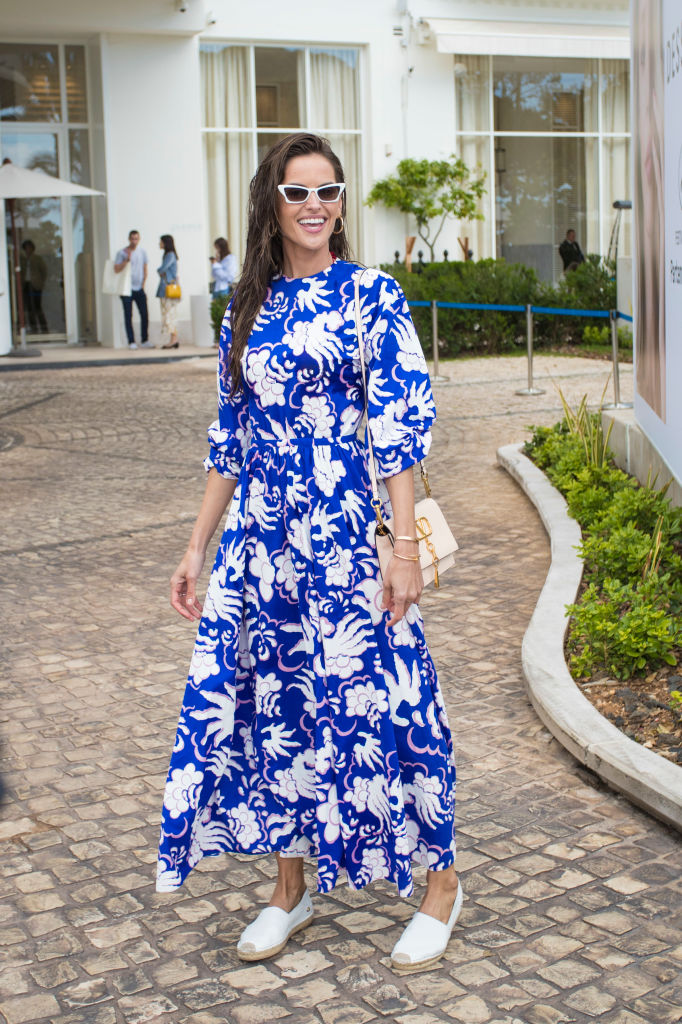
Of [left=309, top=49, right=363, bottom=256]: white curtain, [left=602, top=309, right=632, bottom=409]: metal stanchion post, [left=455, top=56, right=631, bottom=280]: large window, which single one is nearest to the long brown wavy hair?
[left=602, top=309, right=632, bottom=409]: metal stanchion post

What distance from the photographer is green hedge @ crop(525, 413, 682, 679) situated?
4625 mm

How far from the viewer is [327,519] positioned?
9.36 ft

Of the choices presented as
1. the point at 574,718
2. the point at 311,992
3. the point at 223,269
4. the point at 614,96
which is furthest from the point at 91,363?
the point at 311,992

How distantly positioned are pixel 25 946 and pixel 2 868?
0.48m

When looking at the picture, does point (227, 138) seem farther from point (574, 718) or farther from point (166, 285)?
point (574, 718)

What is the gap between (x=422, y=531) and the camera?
2.98 meters

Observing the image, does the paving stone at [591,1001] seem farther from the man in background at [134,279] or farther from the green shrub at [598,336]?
the man in background at [134,279]

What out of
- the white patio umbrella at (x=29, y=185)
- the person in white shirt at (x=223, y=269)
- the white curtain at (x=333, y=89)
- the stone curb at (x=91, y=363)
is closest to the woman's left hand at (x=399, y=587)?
the stone curb at (x=91, y=363)

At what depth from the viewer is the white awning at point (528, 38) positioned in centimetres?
2262

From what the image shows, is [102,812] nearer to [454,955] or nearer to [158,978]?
[158,978]

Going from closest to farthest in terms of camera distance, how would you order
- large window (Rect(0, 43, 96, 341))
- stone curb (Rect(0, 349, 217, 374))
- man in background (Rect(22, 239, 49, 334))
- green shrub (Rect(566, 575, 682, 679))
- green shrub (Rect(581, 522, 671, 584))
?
green shrub (Rect(566, 575, 682, 679)), green shrub (Rect(581, 522, 671, 584)), stone curb (Rect(0, 349, 217, 374)), large window (Rect(0, 43, 96, 341)), man in background (Rect(22, 239, 49, 334))

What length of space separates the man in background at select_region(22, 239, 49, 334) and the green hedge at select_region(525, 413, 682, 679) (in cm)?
1596

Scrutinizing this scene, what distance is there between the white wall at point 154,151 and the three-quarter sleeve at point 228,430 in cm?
1846

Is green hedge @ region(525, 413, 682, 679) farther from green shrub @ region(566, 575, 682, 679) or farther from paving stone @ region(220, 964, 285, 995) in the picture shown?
paving stone @ region(220, 964, 285, 995)
